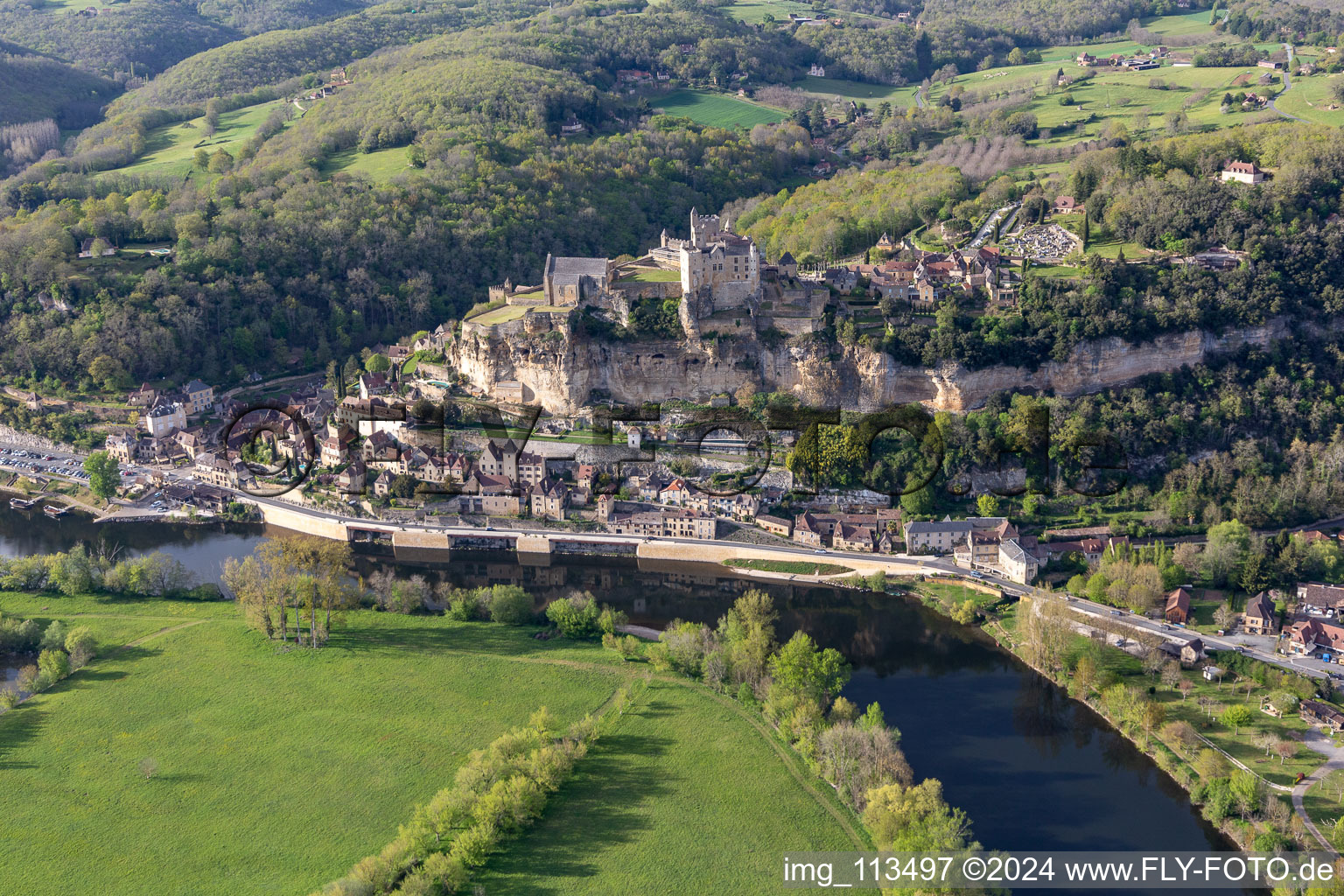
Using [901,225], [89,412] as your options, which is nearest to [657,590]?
[901,225]

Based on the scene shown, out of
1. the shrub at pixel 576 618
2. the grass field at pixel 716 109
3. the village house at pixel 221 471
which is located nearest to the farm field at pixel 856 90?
the grass field at pixel 716 109

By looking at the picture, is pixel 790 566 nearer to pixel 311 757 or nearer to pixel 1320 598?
pixel 1320 598

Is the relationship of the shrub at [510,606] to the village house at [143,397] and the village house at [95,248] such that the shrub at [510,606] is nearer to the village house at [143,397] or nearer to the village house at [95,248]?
the village house at [143,397]

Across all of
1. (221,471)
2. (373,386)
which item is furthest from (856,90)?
(221,471)

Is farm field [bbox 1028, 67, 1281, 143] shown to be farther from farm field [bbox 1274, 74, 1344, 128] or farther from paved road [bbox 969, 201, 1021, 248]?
paved road [bbox 969, 201, 1021, 248]

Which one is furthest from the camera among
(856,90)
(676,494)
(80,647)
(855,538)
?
(856,90)

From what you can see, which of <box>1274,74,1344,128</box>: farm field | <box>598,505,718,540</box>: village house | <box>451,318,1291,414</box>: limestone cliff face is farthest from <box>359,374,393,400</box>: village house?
<box>1274,74,1344,128</box>: farm field

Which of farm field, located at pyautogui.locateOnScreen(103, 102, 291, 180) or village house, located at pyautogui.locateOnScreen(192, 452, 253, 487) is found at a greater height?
farm field, located at pyautogui.locateOnScreen(103, 102, 291, 180)
